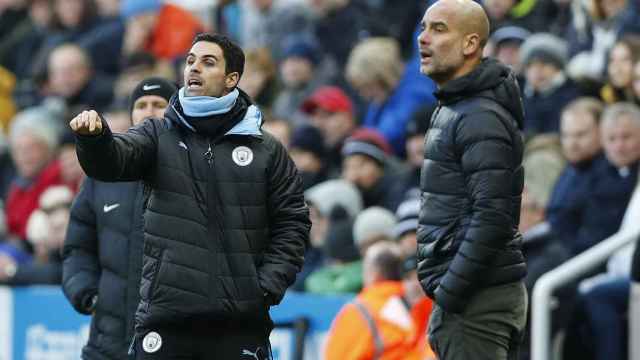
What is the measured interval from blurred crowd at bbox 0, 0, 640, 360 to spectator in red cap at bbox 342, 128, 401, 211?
14 millimetres

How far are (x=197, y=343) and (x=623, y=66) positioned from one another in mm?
5757

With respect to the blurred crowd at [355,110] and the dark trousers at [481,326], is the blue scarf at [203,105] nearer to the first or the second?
the dark trousers at [481,326]

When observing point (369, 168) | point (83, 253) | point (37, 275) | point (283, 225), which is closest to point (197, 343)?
point (283, 225)

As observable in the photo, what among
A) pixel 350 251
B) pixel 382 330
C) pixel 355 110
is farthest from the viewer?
pixel 355 110

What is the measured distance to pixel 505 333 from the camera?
7.65 m

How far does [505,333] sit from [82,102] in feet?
32.0

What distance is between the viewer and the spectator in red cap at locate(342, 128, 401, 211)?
13.2 meters

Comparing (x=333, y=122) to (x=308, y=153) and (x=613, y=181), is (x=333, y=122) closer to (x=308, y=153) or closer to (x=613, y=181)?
(x=308, y=153)

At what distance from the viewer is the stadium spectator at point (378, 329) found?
394 inches

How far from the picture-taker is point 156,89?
339 inches

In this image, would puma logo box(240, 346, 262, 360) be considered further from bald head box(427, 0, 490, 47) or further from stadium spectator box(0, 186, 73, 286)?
stadium spectator box(0, 186, 73, 286)

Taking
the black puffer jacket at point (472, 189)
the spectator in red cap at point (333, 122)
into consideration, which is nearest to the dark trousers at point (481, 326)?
the black puffer jacket at point (472, 189)

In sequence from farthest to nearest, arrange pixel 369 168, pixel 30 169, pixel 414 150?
pixel 30 169 < pixel 369 168 < pixel 414 150

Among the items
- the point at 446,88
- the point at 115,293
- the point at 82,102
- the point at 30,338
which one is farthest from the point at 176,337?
the point at 82,102
